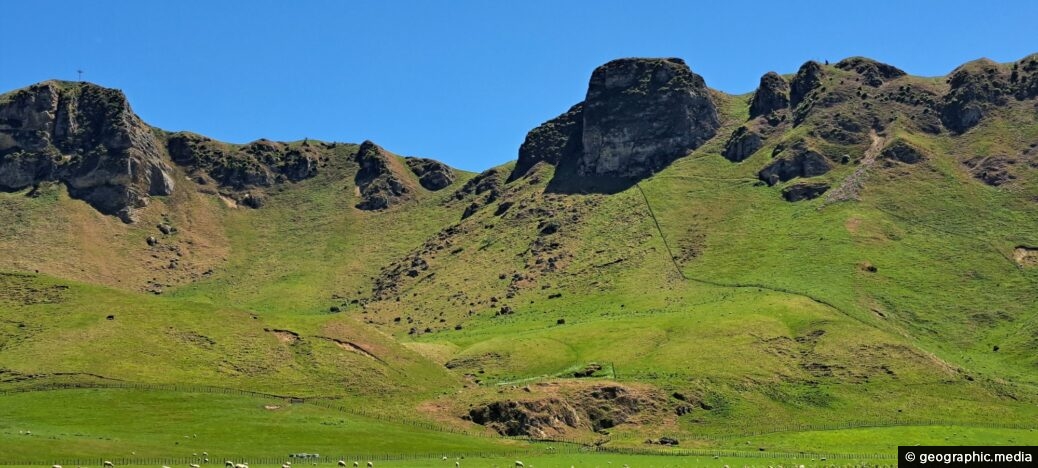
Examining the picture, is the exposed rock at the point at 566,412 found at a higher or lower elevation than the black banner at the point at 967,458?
higher


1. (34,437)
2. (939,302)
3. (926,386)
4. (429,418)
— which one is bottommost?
(34,437)

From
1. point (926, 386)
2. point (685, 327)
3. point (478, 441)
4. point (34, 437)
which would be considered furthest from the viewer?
point (685, 327)

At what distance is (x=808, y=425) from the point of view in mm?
134500

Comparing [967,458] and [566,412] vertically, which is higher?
[566,412]

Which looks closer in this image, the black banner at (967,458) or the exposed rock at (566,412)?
the black banner at (967,458)

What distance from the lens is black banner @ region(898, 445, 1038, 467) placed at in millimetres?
75875

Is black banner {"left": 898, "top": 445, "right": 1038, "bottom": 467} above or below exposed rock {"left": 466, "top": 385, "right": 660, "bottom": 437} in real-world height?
below

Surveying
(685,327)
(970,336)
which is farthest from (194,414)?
(970,336)

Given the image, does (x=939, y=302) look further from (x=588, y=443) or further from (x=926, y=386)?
(x=588, y=443)

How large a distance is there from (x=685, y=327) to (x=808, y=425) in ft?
152

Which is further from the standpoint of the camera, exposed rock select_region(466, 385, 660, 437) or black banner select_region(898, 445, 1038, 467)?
exposed rock select_region(466, 385, 660, 437)

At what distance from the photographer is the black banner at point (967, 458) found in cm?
7588

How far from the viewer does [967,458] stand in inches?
3142

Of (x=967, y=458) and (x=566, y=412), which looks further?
(x=566, y=412)
